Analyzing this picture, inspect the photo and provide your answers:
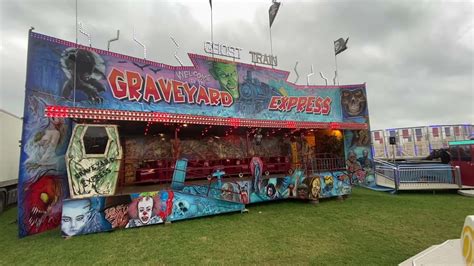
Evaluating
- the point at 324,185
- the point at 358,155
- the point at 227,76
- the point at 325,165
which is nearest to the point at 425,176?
the point at 358,155

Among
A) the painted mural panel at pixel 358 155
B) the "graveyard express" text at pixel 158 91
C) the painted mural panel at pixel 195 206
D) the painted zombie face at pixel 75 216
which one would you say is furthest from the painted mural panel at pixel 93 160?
the painted mural panel at pixel 358 155

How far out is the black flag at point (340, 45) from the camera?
16031 mm

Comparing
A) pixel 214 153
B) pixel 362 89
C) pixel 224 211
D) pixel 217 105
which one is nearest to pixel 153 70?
pixel 217 105

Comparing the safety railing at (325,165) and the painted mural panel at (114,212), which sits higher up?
the safety railing at (325,165)

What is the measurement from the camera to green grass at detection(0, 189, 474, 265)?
5.17 metres

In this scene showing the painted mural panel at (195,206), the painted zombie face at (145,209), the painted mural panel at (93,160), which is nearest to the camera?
the painted mural panel at (93,160)

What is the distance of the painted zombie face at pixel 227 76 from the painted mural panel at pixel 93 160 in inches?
254

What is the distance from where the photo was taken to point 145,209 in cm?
734

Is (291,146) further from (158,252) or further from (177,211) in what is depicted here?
(158,252)

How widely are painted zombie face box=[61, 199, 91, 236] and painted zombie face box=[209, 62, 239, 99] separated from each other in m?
8.23

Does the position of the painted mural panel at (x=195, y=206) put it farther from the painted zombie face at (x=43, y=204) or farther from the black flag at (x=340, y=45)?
the black flag at (x=340, y=45)

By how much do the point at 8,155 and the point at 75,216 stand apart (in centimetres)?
680

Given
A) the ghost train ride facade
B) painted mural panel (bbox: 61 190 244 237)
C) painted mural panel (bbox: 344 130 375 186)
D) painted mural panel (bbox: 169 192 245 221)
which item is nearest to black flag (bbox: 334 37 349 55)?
the ghost train ride facade

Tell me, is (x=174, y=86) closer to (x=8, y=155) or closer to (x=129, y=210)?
(x=129, y=210)
